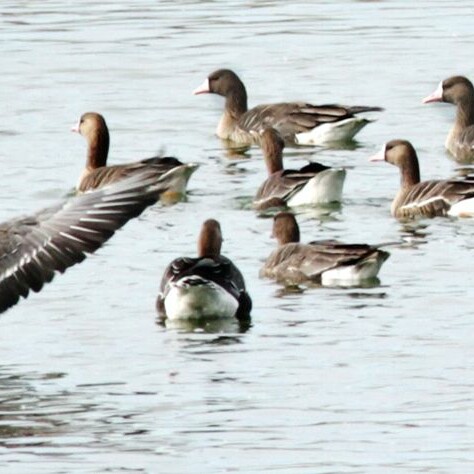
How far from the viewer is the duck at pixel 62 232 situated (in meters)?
13.4

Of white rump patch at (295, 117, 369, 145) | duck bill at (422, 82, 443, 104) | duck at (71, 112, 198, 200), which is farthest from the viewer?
duck bill at (422, 82, 443, 104)

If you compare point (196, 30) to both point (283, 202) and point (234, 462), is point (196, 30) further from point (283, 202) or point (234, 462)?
point (234, 462)

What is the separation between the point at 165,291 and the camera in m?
15.4

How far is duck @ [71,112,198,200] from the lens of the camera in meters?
20.4

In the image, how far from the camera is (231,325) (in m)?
15.4

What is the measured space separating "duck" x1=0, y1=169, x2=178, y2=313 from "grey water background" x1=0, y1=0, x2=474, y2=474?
652 millimetres

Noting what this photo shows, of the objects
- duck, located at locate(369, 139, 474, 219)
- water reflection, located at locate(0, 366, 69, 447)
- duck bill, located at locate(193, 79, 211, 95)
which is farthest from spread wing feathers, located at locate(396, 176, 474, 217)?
duck bill, located at locate(193, 79, 211, 95)

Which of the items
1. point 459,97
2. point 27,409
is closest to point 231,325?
point 27,409

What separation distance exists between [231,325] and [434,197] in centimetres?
496

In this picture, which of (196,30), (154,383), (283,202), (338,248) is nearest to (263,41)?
(196,30)

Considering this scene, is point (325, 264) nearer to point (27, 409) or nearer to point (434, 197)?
point (434, 197)

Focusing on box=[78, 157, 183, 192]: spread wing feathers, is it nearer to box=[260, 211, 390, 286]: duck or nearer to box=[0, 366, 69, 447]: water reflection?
box=[260, 211, 390, 286]: duck

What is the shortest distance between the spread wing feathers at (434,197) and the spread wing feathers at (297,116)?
177 inches

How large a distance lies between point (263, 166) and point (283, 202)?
3422 millimetres
